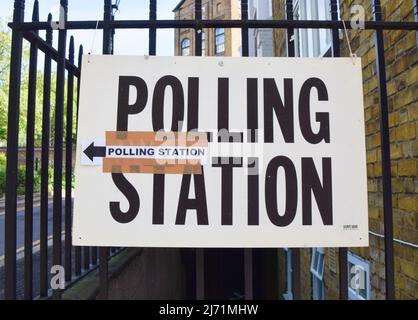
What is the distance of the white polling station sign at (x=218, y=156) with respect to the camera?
1601mm

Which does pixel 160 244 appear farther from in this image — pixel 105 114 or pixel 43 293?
pixel 43 293

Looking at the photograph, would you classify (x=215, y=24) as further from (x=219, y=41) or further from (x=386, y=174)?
(x=219, y=41)

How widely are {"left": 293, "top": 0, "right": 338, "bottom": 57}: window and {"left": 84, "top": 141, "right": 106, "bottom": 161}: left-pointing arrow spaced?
219cm

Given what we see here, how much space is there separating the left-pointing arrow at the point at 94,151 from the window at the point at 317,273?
116 inches

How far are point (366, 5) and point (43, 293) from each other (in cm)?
280

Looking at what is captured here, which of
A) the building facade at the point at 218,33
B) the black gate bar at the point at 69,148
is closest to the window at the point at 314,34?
the black gate bar at the point at 69,148

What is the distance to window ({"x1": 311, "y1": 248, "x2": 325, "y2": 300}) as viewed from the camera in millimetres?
3930

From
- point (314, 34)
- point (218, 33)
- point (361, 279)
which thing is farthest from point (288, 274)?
point (218, 33)

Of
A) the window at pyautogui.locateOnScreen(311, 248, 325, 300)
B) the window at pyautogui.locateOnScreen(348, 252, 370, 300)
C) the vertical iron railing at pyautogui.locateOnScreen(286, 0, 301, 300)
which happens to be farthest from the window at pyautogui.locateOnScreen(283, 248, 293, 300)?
the vertical iron railing at pyautogui.locateOnScreen(286, 0, 301, 300)

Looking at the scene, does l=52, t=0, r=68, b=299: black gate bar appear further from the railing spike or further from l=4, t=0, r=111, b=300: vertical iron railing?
the railing spike

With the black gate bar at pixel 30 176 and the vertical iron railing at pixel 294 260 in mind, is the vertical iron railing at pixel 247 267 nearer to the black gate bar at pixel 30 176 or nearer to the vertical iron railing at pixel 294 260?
the vertical iron railing at pixel 294 260

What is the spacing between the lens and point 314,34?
4008mm

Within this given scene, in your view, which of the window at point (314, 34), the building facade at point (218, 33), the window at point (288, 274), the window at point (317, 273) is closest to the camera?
the window at point (314, 34)

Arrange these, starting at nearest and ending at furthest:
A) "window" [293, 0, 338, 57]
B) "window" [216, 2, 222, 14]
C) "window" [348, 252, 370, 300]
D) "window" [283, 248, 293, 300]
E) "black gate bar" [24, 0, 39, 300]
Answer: "black gate bar" [24, 0, 39, 300], "window" [348, 252, 370, 300], "window" [293, 0, 338, 57], "window" [283, 248, 293, 300], "window" [216, 2, 222, 14]
